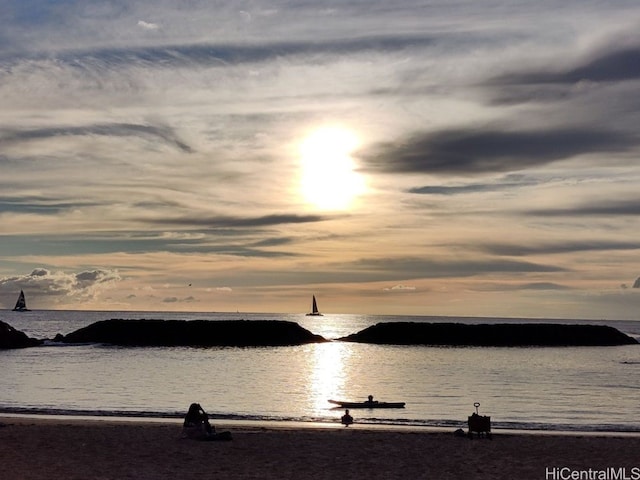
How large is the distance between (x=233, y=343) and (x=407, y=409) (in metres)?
98.2

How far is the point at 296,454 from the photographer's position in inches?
945

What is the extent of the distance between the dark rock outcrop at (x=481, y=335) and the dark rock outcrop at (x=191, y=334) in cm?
1776

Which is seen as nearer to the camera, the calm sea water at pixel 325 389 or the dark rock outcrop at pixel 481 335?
the calm sea water at pixel 325 389

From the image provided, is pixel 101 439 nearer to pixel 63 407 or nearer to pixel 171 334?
pixel 63 407

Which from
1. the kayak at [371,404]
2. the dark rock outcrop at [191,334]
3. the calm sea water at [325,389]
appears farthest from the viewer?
the dark rock outcrop at [191,334]

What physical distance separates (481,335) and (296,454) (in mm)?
130363

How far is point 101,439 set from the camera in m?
26.5

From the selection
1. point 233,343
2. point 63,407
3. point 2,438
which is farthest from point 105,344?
point 2,438

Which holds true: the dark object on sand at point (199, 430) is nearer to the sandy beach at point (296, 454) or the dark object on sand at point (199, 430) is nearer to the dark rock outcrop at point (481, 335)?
the sandy beach at point (296, 454)

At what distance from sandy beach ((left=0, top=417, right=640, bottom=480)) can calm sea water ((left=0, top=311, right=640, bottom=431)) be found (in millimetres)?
7933

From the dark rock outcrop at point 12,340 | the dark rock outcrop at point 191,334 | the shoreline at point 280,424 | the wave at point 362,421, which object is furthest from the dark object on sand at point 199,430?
the dark rock outcrop at point 191,334

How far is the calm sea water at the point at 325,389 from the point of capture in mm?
39344

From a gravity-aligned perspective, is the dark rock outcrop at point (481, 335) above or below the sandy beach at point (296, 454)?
above

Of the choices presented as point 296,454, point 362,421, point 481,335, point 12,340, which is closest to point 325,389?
point 362,421
